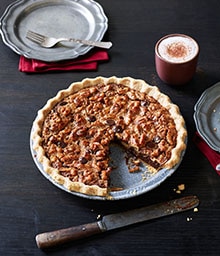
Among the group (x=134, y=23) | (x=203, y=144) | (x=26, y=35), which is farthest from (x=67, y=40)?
(x=203, y=144)

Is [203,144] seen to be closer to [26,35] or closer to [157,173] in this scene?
[157,173]

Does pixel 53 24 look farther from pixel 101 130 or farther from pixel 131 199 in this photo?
pixel 131 199

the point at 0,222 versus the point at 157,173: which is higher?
the point at 157,173

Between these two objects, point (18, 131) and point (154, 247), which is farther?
point (18, 131)

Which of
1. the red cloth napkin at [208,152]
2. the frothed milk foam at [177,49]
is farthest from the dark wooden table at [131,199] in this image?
the frothed milk foam at [177,49]

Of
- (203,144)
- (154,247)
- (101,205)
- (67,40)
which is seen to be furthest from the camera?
(67,40)
